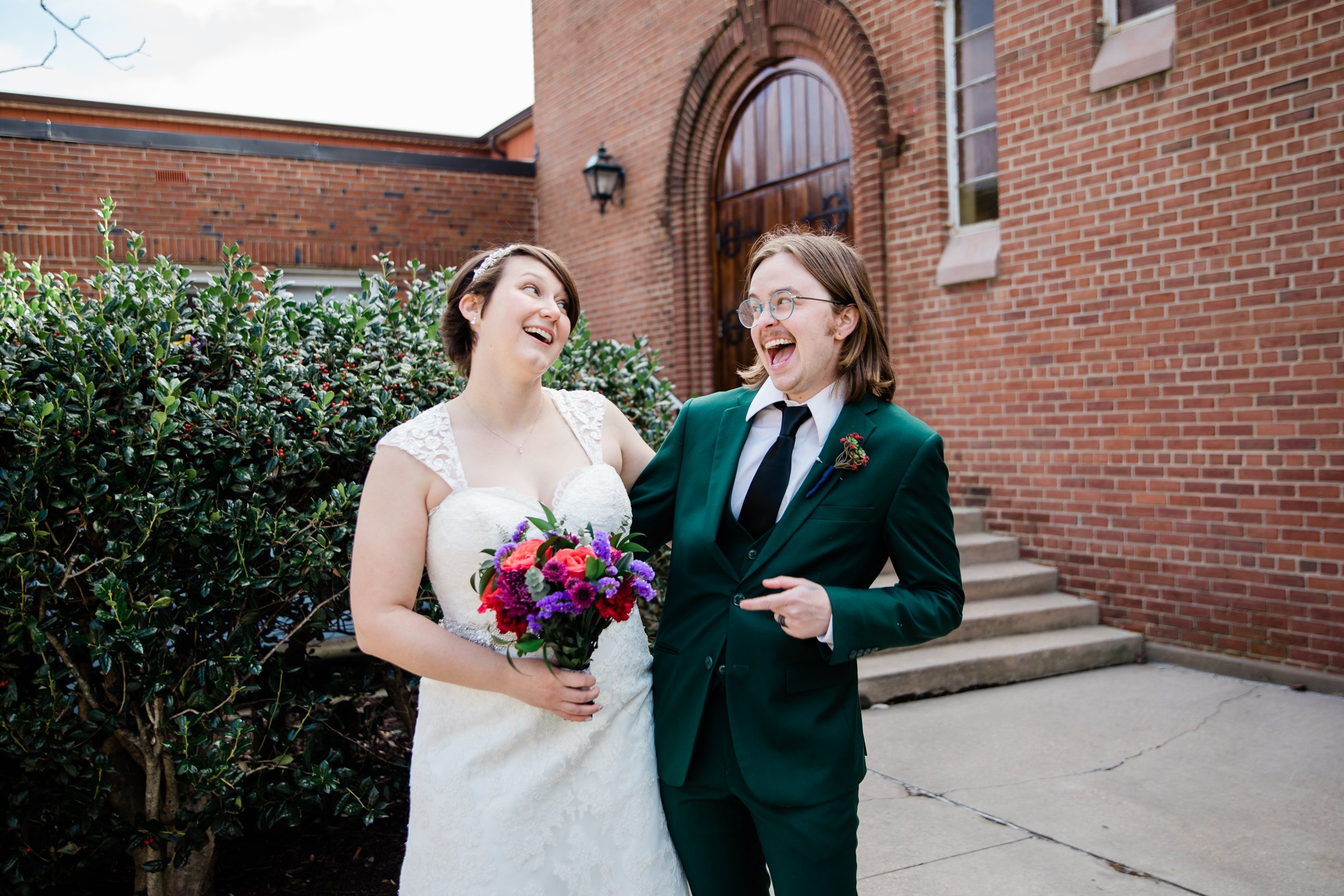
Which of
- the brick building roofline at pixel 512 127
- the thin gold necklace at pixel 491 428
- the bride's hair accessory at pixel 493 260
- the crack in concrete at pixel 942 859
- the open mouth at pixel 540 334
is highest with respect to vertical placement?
the brick building roofline at pixel 512 127

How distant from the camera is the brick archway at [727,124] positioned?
771cm

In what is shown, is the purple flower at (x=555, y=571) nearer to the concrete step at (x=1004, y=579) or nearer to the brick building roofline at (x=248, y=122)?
the concrete step at (x=1004, y=579)

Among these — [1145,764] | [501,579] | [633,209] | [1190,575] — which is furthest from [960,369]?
[501,579]

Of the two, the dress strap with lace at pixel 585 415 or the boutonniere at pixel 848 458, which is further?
the dress strap with lace at pixel 585 415

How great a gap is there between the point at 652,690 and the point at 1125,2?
5874mm

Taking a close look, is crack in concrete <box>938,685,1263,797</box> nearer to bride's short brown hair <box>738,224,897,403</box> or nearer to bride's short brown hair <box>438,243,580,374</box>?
bride's short brown hair <box>738,224,897,403</box>

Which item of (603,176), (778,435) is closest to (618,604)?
(778,435)

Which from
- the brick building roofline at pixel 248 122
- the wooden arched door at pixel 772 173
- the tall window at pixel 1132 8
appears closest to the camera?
the tall window at pixel 1132 8

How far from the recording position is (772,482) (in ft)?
7.02

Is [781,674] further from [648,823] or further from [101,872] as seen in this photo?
[101,872]

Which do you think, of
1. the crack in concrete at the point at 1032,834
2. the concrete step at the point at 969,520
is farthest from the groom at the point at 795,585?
the concrete step at the point at 969,520

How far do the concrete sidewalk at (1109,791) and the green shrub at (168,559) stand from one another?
6.92ft

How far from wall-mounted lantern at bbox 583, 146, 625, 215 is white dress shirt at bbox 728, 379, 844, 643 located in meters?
9.35

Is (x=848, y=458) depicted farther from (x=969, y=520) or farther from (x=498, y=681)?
(x=969, y=520)
